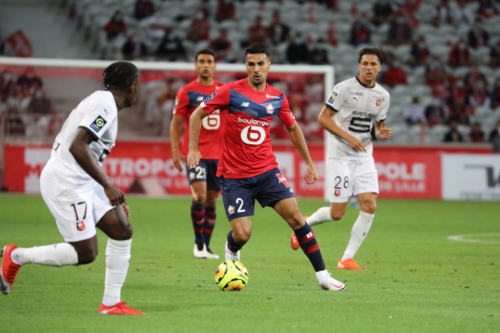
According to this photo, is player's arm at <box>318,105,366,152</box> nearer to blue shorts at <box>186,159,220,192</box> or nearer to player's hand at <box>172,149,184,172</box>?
blue shorts at <box>186,159,220,192</box>

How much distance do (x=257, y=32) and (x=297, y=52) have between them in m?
2.16

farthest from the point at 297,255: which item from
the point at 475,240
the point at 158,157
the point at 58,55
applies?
the point at 58,55

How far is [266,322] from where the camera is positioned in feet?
19.2

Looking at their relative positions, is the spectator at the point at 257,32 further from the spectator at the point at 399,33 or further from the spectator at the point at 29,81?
the spectator at the point at 29,81

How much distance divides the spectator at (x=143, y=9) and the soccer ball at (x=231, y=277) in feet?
69.7

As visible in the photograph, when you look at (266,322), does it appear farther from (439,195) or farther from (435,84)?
(435,84)

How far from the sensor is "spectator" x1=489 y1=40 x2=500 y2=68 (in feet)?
91.6

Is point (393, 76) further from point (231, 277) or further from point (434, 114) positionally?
point (231, 277)

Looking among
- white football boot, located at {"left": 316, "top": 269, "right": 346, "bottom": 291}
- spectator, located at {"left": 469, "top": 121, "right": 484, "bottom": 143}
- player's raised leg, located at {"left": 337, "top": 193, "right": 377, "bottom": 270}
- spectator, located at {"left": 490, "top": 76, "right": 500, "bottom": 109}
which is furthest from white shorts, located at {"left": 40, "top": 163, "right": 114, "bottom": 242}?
spectator, located at {"left": 490, "top": 76, "right": 500, "bottom": 109}

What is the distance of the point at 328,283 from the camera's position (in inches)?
292

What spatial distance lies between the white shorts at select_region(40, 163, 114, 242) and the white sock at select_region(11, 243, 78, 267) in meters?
0.09

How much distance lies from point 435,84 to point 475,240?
14730 mm

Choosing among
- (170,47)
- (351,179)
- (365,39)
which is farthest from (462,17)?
(351,179)

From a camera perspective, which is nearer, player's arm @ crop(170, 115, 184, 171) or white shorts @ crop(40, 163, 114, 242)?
white shorts @ crop(40, 163, 114, 242)
